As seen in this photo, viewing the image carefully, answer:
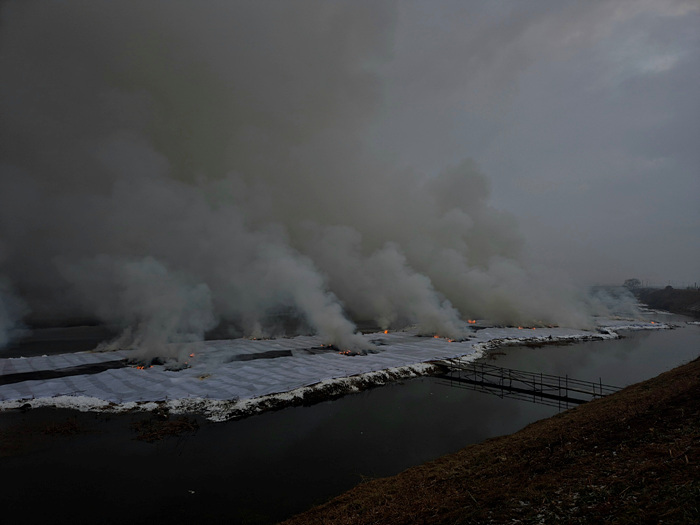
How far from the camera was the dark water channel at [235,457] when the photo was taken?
48.8ft

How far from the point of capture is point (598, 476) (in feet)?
33.1

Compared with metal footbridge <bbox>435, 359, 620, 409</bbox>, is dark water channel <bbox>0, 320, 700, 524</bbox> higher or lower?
higher

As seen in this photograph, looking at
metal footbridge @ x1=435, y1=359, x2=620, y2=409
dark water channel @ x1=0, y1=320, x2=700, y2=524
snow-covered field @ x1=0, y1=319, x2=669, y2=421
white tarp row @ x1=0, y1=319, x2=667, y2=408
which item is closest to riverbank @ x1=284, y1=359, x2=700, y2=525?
dark water channel @ x1=0, y1=320, x2=700, y2=524

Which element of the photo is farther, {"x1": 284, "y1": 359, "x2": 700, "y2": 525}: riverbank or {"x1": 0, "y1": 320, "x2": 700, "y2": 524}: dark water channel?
{"x1": 0, "y1": 320, "x2": 700, "y2": 524}: dark water channel

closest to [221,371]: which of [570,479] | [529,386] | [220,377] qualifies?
[220,377]

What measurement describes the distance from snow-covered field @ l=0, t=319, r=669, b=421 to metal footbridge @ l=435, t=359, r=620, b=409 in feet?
13.6

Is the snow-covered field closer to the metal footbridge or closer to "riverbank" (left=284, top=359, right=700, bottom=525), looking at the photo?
the metal footbridge

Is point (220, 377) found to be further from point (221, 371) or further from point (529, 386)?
point (529, 386)

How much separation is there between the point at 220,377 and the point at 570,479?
99.5 feet

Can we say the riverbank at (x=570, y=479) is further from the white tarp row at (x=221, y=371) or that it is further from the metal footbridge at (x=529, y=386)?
the white tarp row at (x=221, y=371)

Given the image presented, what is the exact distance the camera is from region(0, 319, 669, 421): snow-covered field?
2609cm

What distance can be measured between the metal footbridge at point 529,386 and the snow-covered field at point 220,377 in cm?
415

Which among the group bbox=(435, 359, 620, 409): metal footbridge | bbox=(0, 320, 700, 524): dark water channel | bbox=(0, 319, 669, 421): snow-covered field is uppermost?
bbox=(0, 319, 669, 421): snow-covered field

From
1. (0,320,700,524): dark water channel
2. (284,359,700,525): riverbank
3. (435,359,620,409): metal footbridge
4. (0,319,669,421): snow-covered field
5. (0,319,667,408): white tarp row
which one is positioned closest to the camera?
(284,359,700,525): riverbank
